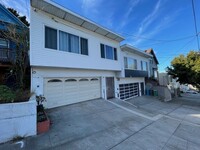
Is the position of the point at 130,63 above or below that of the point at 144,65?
below

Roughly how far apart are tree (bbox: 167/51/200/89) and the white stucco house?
935cm

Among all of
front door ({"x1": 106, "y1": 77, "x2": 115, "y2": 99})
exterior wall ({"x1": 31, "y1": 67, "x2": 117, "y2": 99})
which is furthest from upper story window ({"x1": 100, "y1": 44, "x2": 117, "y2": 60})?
front door ({"x1": 106, "y1": 77, "x2": 115, "y2": 99})

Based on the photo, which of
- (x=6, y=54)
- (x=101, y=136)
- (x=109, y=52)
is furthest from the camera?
(x=109, y=52)

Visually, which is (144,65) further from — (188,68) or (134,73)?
(188,68)

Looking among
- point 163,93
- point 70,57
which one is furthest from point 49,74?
point 163,93

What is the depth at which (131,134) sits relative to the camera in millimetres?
5273

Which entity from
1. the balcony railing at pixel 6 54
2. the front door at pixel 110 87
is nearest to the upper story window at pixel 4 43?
the balcony railing at pixel 6 54

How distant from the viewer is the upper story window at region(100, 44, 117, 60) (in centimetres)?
1084

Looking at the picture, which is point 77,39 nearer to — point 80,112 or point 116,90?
point 80,112

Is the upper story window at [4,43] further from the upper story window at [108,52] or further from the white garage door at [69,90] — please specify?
the upper story window at [108,52]

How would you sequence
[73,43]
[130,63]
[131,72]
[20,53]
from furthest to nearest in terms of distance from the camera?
[130,63], [131,72], [73,43], [20,53]

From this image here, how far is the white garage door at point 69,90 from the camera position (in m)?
7.69

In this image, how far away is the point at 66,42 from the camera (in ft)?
26.5

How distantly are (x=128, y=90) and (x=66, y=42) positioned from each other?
1020 centimetres
